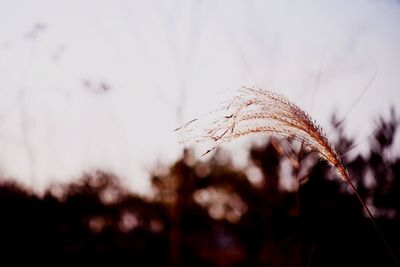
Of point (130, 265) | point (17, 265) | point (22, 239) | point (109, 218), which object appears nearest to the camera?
point (17, 265)

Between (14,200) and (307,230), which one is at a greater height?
(14,200)

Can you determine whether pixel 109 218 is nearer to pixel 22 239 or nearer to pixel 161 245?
pixel 161 245

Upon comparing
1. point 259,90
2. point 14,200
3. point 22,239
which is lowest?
point 259,90

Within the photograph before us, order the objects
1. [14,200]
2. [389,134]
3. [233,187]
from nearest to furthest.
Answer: [389,134]
[14,200]
[233,187]

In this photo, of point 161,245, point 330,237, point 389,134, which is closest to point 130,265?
point 161,245

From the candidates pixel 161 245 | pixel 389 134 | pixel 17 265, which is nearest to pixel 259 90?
pixel 389 134

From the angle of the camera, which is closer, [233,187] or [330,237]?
[330,237]
